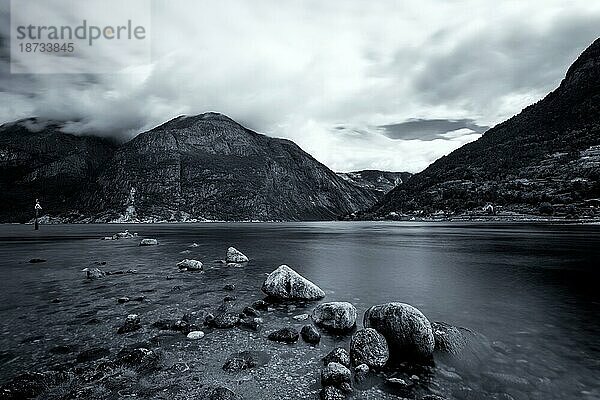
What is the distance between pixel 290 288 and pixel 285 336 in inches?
298

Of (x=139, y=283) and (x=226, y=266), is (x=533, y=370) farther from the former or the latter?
(x=226, y=266)

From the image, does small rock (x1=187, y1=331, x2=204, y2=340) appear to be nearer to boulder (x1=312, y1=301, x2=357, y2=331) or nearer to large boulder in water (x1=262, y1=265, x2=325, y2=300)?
boulder (x1=312, y1=301, x2=357, y2=331)

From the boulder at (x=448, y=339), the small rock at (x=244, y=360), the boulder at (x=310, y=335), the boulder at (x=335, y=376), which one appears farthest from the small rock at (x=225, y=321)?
the boulder at (x=448, y=339)

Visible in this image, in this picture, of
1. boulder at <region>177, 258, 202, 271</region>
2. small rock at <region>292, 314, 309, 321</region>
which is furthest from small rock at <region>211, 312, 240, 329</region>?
boulder at <region>177, 258, 202, 271</region>

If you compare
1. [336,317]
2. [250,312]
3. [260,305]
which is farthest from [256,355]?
[260,305]

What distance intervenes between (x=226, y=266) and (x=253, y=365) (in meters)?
26.6

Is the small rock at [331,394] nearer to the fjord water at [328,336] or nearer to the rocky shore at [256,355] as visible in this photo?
the rocky shore at [256,355]

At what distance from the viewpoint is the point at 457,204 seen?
650 feet

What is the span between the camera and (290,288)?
73.4 feet

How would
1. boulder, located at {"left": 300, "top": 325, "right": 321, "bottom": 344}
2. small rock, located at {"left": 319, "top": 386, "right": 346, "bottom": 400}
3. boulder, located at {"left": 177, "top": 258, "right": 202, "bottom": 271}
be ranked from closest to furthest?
small rock, located at {"left": 319, "top": 386, "right": 346, "bottom": 400} < boulder, located at {"left": 300, "top": 325, "right": 321, "bottom": 344} < boulder, located at {"left": 177, "top": 258, "right": 202, "bottom": 271}

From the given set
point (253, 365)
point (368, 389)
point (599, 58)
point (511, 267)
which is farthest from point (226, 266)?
point (599, 58)

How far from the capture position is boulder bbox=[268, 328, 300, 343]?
1468 cm

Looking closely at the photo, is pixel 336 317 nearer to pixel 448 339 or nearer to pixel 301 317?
pixel 301 317

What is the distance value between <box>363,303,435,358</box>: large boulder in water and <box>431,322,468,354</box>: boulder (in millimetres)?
759
